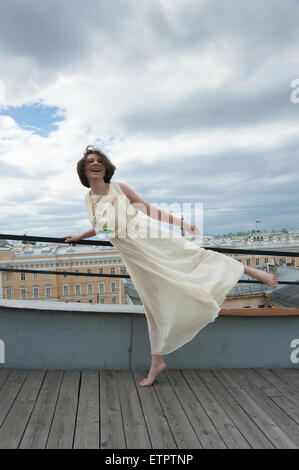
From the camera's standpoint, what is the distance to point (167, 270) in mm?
1921

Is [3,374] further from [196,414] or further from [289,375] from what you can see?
[289,375]

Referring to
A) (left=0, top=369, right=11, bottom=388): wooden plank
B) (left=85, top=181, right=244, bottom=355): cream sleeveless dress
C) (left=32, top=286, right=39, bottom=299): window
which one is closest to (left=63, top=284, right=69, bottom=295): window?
(left=32, top=286, right=39, bottom=299): window

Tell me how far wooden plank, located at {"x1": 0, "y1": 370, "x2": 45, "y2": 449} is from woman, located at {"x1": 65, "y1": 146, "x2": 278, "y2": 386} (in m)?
0.77

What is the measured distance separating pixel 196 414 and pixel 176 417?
0.11m

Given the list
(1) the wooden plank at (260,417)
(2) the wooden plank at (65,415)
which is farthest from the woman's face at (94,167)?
(1) the wooden plank at (260,417)

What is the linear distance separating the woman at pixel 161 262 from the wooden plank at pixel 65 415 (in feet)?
1.84

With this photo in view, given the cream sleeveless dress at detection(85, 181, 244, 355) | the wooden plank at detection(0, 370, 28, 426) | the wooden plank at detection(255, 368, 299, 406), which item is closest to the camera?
the wooden plank at detection(0, 370, 28, 426)

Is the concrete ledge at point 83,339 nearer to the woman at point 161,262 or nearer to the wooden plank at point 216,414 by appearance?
the wooden plank at point 216,414

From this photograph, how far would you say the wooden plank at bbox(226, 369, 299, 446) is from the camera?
1641 millimetres

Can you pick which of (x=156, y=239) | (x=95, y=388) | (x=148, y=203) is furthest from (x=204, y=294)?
(x=95, y=388)

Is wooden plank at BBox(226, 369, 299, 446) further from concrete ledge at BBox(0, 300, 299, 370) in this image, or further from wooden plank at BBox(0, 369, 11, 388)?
wooden plank at BBox(0, 369, 11, 388)

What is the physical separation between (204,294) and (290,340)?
3.64ft

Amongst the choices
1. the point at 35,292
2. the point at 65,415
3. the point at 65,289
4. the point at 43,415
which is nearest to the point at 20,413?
the point at 43,415

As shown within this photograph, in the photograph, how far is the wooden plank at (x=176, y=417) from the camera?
151 cm
